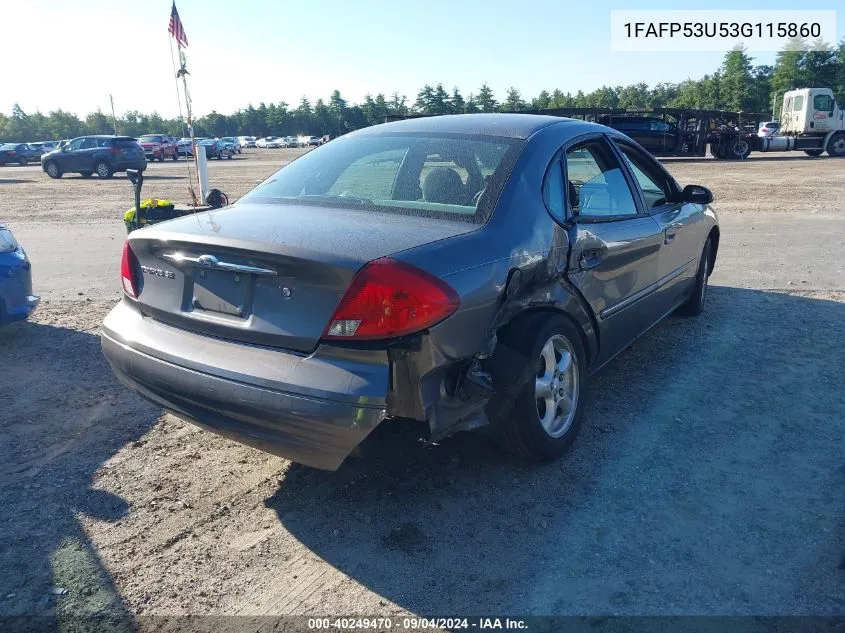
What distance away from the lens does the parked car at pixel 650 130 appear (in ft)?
89.5

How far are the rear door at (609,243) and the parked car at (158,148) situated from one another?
43.4m

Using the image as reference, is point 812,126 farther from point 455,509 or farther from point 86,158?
point 455,509

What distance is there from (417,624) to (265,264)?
56.0 inches

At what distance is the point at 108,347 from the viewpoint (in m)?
3.28

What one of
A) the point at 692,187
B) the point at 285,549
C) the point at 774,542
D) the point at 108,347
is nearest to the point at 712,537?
the point at 774,542

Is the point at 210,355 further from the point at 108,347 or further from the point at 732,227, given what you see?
the point at 732,227

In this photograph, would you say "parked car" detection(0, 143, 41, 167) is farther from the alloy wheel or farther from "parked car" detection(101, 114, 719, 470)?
the alloy wheel

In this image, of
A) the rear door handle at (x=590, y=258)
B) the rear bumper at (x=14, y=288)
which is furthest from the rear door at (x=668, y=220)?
the rear bumper at (x=14, y=288)

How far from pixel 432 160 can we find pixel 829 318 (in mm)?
4139

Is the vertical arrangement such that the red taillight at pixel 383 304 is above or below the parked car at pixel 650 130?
below

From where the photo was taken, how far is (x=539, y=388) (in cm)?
328

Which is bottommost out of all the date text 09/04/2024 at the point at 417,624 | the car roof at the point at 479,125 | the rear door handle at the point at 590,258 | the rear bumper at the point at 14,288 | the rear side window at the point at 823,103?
the date text 09/04/2024 at the point at 417,624

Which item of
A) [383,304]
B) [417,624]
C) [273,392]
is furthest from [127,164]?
[417,624]

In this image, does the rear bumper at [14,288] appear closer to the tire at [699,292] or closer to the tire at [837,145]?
the tire at [699,292]
